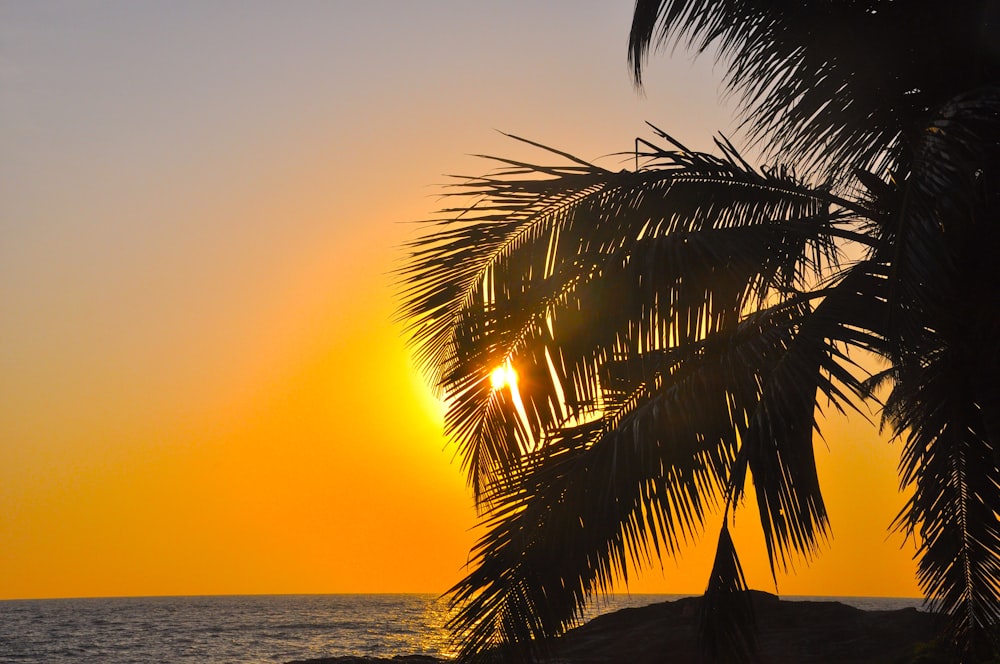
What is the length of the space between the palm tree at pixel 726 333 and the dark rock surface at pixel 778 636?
45.5 ft

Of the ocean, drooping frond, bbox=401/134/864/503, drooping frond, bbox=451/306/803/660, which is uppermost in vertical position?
the ocean

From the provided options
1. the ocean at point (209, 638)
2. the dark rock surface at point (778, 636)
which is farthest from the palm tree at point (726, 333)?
the ocean at point (209, 638)

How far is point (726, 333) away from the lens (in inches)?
244

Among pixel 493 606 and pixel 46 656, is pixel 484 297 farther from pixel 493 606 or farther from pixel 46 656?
pixel 46 656

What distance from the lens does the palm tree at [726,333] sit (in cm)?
554

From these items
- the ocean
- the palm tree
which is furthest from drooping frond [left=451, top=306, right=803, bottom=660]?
the ocean

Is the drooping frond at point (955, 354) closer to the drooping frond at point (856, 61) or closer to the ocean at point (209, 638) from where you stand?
the drooping frond at point (856, 61)

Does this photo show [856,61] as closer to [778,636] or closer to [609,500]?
[609,500]

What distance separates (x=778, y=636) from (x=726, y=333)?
1782 cm

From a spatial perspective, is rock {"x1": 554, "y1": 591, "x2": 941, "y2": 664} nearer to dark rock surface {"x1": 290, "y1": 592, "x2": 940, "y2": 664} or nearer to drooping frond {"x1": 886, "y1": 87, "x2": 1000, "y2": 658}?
dark rock surface {"x1": 290, "y1": 592, "x2": 940, "y2": 664}

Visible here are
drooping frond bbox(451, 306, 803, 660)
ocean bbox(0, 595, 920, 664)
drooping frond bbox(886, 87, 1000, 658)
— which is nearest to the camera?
drooping frond bbox(886, 87, 1000, 658)

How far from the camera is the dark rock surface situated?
20203 mm

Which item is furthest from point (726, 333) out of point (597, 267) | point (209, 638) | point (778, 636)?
A: point (209, 638)

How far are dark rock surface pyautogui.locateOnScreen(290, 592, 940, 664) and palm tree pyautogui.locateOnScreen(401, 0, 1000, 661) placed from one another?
13.9 meters
